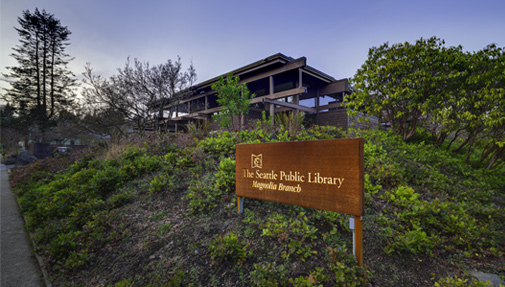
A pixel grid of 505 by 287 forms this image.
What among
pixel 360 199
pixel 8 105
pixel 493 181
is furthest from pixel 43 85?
pixel 493 181

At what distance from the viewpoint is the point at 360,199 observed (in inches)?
85.4

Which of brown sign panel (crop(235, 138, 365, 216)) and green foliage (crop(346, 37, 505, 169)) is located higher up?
green foliage (crop(346, 37, 505, 169))

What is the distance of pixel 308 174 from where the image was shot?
8.53 ft

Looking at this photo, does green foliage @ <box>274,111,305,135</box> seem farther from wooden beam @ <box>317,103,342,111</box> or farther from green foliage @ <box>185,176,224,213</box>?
wooden beam @ <box>317,103,342,111</box>

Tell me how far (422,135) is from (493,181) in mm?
2735

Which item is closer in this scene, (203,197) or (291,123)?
(203,197)

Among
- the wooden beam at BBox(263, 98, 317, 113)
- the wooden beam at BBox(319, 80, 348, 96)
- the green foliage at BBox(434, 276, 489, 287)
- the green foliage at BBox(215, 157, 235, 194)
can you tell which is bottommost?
the green foliage at BBox(434, 276, 489, 287)

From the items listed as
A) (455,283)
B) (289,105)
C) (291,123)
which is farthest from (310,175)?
(289,105)

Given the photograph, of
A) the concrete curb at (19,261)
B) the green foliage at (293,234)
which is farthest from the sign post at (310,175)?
the concrete curb at (19,261)

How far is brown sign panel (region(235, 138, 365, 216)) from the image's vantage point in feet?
7.30

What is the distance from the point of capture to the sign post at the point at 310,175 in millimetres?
2225

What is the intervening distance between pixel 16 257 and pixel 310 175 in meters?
4.91

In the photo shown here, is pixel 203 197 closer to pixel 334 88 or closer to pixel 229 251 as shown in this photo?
pixel 229 251

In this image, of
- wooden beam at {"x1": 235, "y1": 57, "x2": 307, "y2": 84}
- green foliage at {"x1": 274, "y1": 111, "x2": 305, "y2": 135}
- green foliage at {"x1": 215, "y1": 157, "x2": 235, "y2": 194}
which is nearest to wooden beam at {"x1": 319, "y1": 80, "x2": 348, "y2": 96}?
wooden beam at {"x1": 235, "y1": 57, "x2": 307, "y2": 84}
